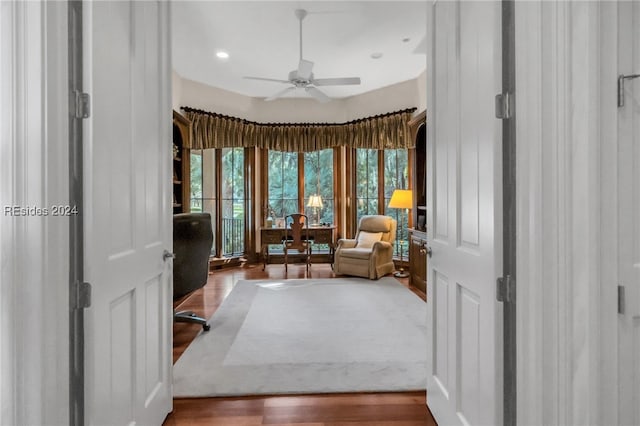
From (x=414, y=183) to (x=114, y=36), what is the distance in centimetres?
417

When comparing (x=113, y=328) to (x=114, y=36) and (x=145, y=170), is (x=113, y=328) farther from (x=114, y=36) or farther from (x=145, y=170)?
(x=114, y=36)

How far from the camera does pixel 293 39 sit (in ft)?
13.6

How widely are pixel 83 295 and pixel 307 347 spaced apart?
1.85m

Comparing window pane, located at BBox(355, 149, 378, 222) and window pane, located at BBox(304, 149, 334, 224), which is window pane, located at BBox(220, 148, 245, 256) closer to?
window pane, located at BBox(304, 149, 334, 224)

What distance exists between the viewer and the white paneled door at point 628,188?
98 centimetres

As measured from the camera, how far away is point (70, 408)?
3.55 feet

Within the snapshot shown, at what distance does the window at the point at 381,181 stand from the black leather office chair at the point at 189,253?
375 centimetres

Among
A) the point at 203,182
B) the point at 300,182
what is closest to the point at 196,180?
the point at 203,182

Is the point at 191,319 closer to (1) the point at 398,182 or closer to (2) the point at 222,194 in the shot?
(2) the point at 222,194

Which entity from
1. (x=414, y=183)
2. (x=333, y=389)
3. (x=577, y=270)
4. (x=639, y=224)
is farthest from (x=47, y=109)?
(x=414, y=183)

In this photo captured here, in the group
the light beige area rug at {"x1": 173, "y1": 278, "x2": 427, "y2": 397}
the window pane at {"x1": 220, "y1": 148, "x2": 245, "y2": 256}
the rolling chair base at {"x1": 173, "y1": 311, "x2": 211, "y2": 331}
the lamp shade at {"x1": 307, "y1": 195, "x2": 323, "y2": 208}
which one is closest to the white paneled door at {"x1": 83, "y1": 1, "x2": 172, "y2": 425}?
the light beige area rug at {"x1": 173, "y1": 278, "x2": 427, "y2": 397}

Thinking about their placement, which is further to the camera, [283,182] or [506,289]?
[283,182]

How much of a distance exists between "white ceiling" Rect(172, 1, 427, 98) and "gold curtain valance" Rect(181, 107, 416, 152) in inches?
24.9

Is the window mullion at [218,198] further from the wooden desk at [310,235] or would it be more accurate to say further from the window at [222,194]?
the wooden desk at [310,235]
